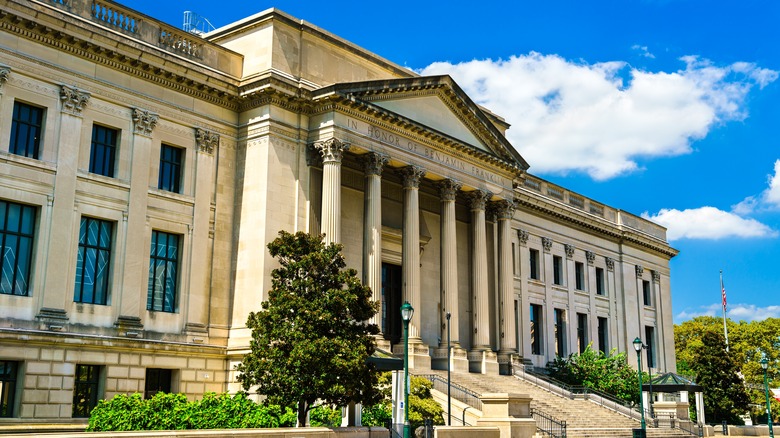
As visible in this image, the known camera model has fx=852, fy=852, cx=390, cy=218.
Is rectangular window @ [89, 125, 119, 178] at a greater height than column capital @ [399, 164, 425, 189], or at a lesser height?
lesser

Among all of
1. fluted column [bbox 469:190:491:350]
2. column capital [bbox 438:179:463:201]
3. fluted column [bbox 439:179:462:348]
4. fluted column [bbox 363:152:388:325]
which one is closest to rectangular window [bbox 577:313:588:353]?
fluted column [bbox 469:190:491:350]

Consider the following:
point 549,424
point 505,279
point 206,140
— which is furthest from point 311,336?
point 505,279

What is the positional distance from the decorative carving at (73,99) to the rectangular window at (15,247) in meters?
3.94

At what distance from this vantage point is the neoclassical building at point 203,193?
29797mm

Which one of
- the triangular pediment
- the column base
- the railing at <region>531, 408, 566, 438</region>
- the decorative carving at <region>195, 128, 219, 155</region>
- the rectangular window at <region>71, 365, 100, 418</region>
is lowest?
the railing at <region>531, 408, 566, 438</region>

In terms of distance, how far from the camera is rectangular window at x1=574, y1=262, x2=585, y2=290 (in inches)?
2418

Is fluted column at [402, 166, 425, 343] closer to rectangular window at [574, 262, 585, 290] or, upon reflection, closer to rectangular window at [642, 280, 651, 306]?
rectangular window at [574, 262, 585, 290]

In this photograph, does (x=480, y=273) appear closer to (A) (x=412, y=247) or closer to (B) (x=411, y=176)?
(A) (x=412, y=247)

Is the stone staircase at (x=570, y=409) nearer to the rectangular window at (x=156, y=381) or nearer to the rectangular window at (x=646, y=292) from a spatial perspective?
the rectangular window at (x=156, y=381)

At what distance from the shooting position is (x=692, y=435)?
145ft

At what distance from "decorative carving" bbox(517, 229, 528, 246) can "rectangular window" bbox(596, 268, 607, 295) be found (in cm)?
1054

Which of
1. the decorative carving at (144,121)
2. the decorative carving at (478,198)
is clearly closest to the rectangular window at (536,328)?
the decorative carving at (478,198)

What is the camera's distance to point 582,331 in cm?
6062

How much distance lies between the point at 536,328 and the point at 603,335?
9.16 m
